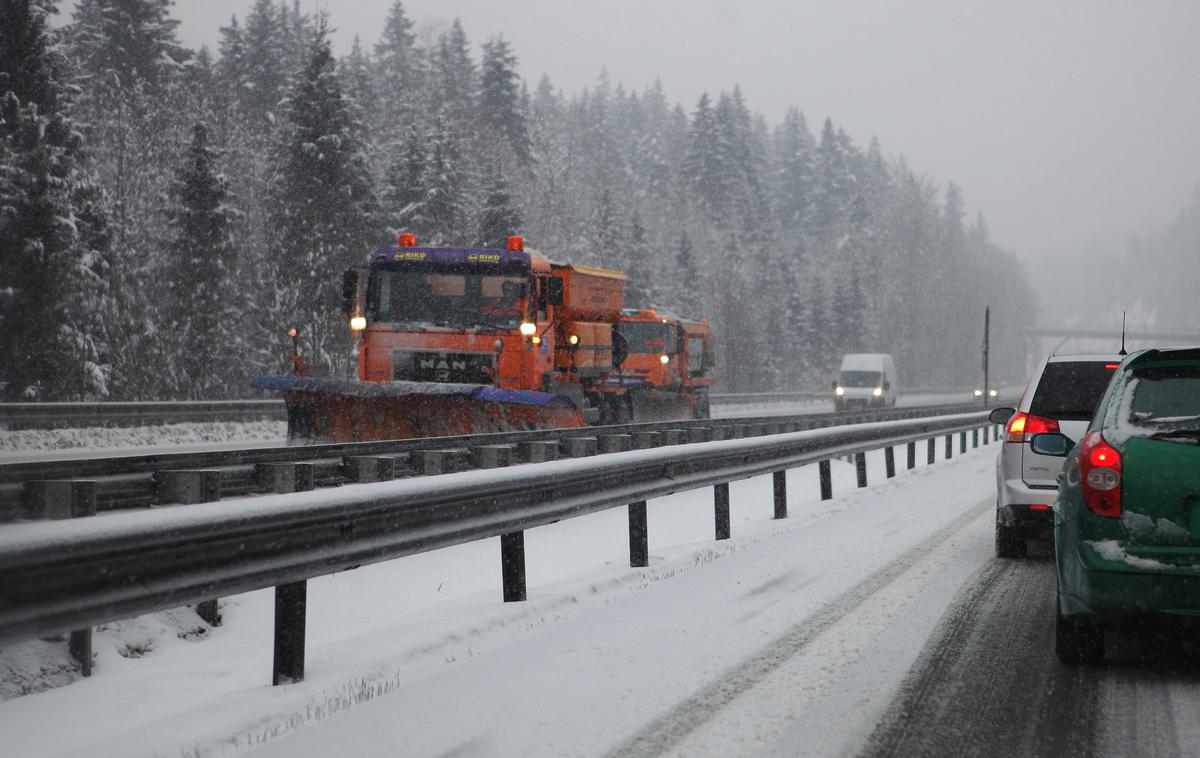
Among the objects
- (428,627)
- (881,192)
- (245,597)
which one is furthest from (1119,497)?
(881,192)

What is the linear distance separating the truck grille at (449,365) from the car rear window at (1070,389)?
10.1 metres

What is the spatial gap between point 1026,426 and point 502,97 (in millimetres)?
79107

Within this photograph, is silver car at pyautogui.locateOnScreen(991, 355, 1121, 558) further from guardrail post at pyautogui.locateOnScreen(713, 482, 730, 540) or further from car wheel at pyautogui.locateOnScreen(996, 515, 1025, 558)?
guardrail post at pyautogui.locateOnScreen(713, 482, 730, 540)

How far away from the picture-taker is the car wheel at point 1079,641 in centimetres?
574

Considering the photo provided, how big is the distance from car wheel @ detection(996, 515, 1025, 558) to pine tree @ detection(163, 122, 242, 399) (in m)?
34.3

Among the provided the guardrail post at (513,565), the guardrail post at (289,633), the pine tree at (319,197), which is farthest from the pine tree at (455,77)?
the guardrail post at (289,633)

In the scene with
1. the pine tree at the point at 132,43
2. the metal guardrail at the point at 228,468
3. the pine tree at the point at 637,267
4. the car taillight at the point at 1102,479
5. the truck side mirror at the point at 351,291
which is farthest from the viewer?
the pine tree at the point at 637,267

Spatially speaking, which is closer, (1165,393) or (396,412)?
(1165,393)

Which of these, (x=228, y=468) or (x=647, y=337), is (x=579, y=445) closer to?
(x=228, y=468)

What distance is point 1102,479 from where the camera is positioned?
5352 millimetres

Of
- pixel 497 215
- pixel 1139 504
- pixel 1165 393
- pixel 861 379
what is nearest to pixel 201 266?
pixel 497 215

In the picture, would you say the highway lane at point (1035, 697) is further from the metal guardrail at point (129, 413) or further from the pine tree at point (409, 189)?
the pine tree at point (409, 189)

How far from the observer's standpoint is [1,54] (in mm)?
31719

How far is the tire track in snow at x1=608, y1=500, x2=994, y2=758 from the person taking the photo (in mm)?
4527
